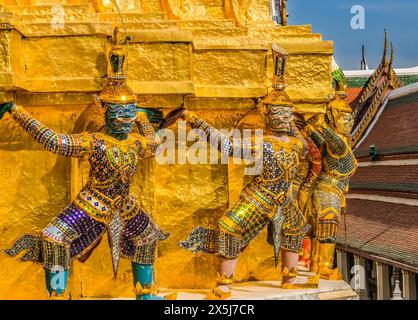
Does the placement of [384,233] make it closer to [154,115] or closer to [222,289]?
[222,289]

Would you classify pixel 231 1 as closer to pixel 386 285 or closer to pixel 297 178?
pixel 297 178

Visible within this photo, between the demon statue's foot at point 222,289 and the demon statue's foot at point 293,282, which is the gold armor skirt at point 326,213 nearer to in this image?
the demon statue's foot at point 293,282

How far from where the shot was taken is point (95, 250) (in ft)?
26.3

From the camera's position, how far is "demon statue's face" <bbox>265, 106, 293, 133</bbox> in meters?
7.65

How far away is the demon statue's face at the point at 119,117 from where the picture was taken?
7027mm

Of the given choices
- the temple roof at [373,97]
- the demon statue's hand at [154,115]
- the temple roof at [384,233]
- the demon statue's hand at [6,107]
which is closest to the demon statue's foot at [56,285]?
the demon statue's hand at [6,107]

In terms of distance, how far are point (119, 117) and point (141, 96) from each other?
77cm

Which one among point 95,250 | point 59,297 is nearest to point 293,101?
point 95,250

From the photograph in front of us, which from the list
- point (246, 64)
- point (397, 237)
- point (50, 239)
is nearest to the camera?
point (50, 239)

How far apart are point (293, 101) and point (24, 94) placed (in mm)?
2393

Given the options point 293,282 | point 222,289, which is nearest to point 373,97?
point 293,282

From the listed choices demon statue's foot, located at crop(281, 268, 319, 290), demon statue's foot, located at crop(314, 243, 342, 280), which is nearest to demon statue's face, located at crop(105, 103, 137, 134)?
demon statue's foot, located at crop(281, 268, 319, 290)

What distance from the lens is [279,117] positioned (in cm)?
766

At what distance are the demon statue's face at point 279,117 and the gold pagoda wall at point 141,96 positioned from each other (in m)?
0.54
